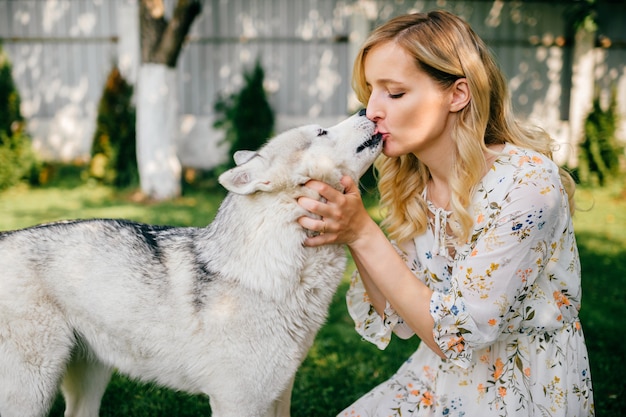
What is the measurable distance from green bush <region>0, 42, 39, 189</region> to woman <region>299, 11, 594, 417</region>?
888 cm

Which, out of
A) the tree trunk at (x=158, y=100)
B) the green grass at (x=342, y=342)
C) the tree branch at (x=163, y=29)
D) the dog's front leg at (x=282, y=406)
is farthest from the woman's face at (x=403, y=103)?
the tree trunk at (x=158, y=100)

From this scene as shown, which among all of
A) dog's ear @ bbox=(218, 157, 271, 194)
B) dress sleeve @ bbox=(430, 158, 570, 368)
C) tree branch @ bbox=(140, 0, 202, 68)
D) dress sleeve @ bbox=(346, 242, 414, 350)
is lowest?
dress sleeve @ bbox=(346, 242, 414, 350)

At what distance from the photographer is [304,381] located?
13.6 ft

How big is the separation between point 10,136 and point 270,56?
5.18m

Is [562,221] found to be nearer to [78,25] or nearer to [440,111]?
[440,111]

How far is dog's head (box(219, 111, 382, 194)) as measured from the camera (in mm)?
2338

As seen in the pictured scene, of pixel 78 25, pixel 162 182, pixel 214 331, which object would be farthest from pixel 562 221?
pixel 78 25

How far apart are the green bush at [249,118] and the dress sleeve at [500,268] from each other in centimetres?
817

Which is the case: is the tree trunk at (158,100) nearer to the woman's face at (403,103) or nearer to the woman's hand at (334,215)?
the woman's face at (403,103)

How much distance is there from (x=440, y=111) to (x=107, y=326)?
67.2 inches

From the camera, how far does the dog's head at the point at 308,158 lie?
2.34m

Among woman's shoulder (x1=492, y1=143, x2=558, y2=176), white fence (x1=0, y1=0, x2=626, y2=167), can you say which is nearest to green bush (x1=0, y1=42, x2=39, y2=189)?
white fence (x1=0, y1=0, x2=626, y2=167)

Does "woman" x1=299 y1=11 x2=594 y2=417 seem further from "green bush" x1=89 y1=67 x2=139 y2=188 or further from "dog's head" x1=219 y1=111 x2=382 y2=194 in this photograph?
"green bush" x1=89 y1=67 x2=139 y2=188

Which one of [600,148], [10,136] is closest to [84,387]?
[10,136]
